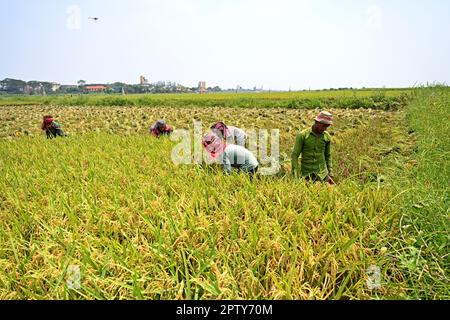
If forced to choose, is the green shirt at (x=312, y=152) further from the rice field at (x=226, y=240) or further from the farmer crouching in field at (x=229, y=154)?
the rice field at (x=226, y=240)

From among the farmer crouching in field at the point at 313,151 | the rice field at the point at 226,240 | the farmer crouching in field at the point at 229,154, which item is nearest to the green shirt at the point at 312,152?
the farmer crouching in field at the point at 313,151

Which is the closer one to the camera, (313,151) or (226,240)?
(226,240)

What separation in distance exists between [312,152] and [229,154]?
1124mm

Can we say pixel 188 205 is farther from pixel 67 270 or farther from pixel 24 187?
pixel 24 187

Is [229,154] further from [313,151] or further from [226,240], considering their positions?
[226,240]

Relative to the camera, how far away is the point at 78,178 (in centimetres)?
374

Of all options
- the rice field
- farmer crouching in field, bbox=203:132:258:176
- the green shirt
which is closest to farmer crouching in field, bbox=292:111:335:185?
the green shirt

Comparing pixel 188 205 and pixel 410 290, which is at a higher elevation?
pixel 188 205

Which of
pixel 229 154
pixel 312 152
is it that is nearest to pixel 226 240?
pixel 229 154

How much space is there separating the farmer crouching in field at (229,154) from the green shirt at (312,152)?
23.6 inches

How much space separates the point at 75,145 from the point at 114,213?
396cm

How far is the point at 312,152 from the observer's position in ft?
12.8

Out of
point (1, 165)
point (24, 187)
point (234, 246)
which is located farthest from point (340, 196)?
point (1, 165)
